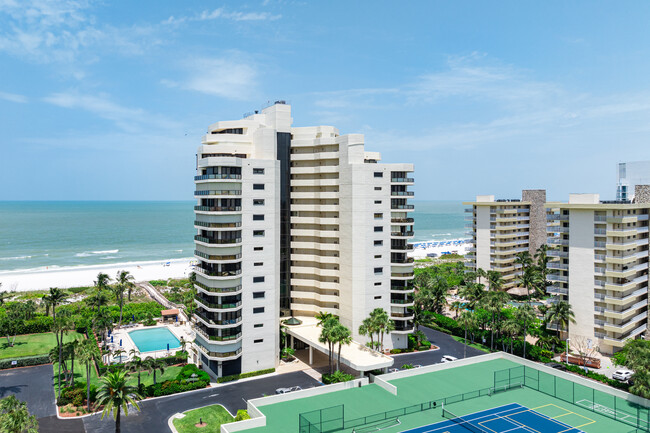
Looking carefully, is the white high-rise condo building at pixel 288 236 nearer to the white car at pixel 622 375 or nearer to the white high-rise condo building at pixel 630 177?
the white car at pixel 622 375

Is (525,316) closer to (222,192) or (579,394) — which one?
(579,394)

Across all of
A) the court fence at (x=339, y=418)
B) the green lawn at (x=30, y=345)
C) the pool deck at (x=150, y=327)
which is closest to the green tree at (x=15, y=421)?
the court fence at (x=339, y=418)

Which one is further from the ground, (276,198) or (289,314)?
(276,198)

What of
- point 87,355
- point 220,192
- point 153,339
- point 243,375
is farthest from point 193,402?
point 153,339

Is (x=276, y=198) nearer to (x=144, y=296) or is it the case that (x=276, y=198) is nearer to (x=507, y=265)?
(x=144, y=296)

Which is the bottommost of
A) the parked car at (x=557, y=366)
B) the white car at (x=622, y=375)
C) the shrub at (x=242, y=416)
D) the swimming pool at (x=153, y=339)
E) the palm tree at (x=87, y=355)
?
the swimming pool at (x=153, y=339)

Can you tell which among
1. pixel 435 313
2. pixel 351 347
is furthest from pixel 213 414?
pixel 435 313
